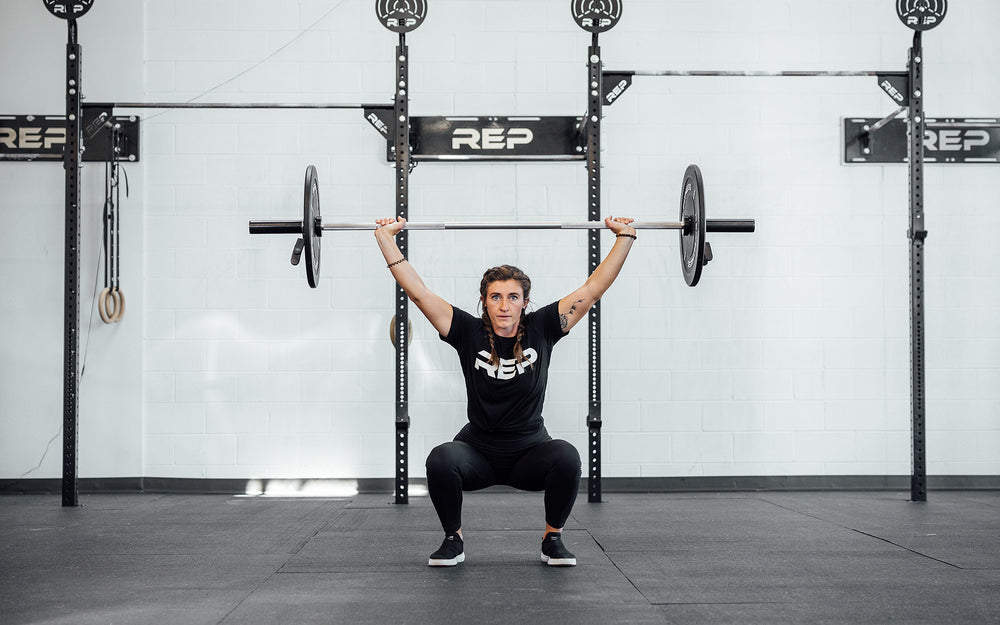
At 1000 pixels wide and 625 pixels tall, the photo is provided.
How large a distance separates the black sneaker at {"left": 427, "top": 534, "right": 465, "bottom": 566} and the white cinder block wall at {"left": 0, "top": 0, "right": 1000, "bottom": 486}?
85.0 inches

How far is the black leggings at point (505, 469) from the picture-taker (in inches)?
109

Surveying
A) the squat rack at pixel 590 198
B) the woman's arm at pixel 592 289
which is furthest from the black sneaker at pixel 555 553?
the squat rack at pixel 590 198

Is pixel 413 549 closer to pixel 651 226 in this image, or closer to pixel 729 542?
pixel 729 542

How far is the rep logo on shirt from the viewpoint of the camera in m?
2.84

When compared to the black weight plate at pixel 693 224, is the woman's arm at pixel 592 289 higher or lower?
lower

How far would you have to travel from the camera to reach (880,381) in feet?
16.7

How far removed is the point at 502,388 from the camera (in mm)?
2838

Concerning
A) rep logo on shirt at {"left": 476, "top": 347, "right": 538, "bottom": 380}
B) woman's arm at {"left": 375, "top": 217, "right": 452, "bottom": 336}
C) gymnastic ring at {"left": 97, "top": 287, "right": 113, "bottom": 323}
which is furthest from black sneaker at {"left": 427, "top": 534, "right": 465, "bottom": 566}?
gymnastic ring at {"left": 97, "top": 287, "right": 113, "bottom": 323}

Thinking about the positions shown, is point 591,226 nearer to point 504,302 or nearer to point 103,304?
point 504,302

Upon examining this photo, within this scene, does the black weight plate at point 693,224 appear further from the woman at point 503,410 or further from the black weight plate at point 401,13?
the black weight plate at point 401,13

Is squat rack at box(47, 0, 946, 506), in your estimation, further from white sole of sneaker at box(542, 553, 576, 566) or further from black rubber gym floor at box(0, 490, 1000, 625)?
white sole of sneaker at box(542, 553, 576, 566)

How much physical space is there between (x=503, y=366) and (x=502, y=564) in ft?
2.16

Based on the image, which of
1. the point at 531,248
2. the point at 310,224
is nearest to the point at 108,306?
the point at 310,224

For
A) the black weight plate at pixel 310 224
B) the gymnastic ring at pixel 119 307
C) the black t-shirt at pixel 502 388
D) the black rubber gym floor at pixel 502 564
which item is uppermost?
the black weight plate at pixel 310 224
